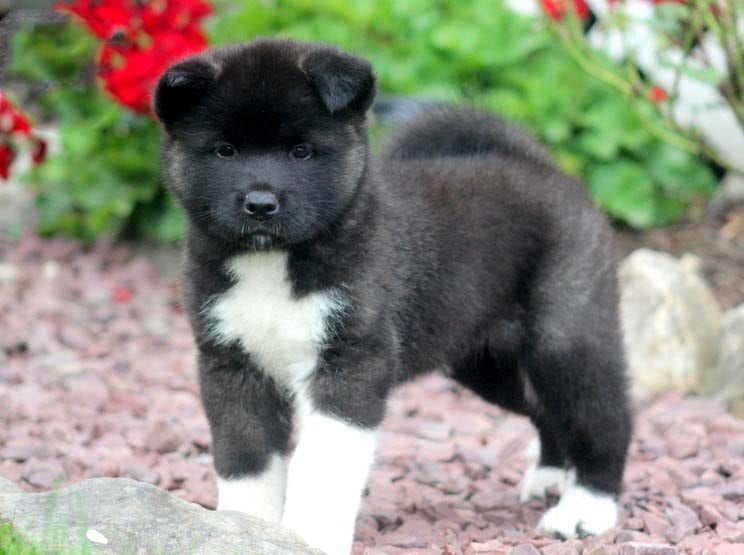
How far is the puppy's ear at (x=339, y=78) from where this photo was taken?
12.8 feet

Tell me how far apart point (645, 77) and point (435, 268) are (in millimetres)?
4352

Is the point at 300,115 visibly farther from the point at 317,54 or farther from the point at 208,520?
the point at 208,520

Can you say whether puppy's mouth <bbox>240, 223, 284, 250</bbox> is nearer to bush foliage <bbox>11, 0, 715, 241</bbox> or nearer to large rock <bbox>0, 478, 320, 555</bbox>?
large rock <bbox>0, 478, 320, 555</bbox>

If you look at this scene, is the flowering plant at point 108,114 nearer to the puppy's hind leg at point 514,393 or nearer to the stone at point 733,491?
the puppy's hind leg at point 514,393

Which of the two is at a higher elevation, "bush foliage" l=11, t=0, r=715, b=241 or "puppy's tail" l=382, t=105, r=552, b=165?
"puppy's tail" l=382, t=105, r=552, b=165

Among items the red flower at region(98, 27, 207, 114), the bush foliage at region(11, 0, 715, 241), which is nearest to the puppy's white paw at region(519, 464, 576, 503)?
the bush foliage at region(11, 0, 715, 241)

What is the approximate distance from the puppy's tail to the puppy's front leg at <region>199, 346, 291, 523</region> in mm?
1348

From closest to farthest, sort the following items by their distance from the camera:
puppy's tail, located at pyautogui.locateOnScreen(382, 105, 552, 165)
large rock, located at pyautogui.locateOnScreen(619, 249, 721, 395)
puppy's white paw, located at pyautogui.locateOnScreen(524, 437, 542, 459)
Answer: puppy's tail, located at pyautogui.locateOnScreen(382, 105, 552, 165) → puppy's white paw, located at pyautogui.locateOnScreen(524, 437, 542, 459) → large rock, located at pyautogui.locateOnScreen(619, 249, 721, 395)

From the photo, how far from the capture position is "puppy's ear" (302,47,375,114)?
12.8ft

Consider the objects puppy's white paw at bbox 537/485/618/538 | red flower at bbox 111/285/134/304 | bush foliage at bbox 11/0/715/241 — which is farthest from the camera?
bush foliage at bbox 11/0/715/241

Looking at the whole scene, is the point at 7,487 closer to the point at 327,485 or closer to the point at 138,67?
the point at 327,485

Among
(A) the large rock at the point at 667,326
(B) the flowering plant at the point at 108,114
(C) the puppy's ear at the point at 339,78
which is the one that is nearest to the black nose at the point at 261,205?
(C) the puppy's ear at the point at 339,78

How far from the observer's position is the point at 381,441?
583 centimetres

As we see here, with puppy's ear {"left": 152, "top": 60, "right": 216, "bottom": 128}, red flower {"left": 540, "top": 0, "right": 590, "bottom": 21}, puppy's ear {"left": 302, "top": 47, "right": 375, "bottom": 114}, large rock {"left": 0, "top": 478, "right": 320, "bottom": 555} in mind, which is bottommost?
large rock {"left": 0, "top": 478, "right": 320, "bottom": 555}
